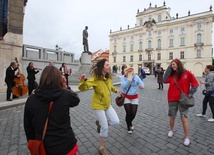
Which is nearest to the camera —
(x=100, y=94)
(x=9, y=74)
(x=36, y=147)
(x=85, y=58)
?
(x=36, y=147)

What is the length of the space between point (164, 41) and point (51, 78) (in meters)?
53.4

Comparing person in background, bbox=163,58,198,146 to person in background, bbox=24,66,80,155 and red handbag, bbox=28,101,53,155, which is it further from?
red handbag, bbox=28,101,53,155

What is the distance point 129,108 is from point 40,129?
2563 mm

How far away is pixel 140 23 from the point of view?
184 ft

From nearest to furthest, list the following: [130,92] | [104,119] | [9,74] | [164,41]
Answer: [104,119], [130,92], [9,74], [164,41]

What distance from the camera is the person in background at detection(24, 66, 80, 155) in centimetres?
158

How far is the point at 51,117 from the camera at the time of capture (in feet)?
5.28

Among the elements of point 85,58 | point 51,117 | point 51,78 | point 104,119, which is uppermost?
point 85,58

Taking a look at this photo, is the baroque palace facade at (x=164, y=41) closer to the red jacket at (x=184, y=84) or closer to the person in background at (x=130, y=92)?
the red jacket at (x=184, y=84)

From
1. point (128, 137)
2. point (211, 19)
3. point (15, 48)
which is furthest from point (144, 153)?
point (211, 19)

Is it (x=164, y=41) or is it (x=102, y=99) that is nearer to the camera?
(x=102, y=99)

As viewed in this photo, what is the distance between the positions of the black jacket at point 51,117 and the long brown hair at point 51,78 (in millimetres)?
58

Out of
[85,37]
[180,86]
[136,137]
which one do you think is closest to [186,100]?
[180,86]

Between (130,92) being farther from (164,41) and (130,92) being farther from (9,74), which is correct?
(164,41)
